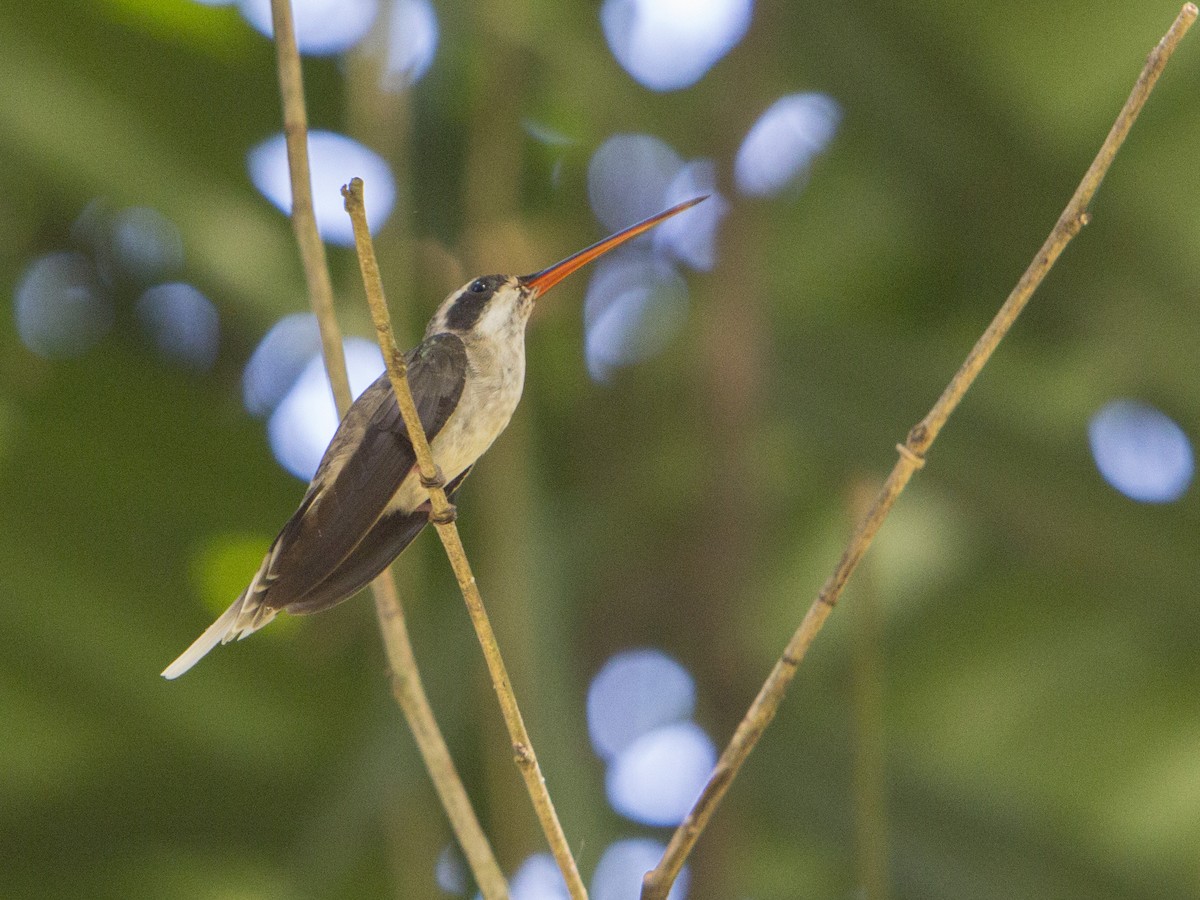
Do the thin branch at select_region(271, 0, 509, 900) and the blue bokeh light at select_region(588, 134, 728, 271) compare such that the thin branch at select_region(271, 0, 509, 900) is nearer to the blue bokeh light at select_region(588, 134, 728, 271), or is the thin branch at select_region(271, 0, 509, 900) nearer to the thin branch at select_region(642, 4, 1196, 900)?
the thin branch at select_region(642, 4, 1196, 900)

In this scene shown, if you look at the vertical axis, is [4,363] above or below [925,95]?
below

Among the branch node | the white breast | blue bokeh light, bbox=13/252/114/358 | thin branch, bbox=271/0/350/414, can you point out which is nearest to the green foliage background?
blue bokeh light, bbox=13/252/114/358

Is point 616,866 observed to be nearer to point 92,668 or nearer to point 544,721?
point 544,721

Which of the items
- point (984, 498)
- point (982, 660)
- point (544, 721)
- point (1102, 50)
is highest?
point (1102, 50)

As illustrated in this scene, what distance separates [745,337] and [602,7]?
1068 mm

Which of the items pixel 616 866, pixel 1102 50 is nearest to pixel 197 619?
pixel 616 866

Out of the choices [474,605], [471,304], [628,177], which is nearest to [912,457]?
[474,605]

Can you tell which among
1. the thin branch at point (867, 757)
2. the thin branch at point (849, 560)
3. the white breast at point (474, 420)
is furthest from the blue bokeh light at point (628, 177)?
the thin branch at point (849, 560)

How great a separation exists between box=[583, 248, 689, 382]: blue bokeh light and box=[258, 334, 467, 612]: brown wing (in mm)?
884

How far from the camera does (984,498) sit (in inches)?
89.7

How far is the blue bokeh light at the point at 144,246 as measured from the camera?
9.55 ft

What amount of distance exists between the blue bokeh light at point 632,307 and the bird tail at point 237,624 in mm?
1096

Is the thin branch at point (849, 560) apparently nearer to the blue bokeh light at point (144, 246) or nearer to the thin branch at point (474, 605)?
the thin branch at point (474, 605)

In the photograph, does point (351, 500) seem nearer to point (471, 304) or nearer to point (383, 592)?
point (383, 592)
